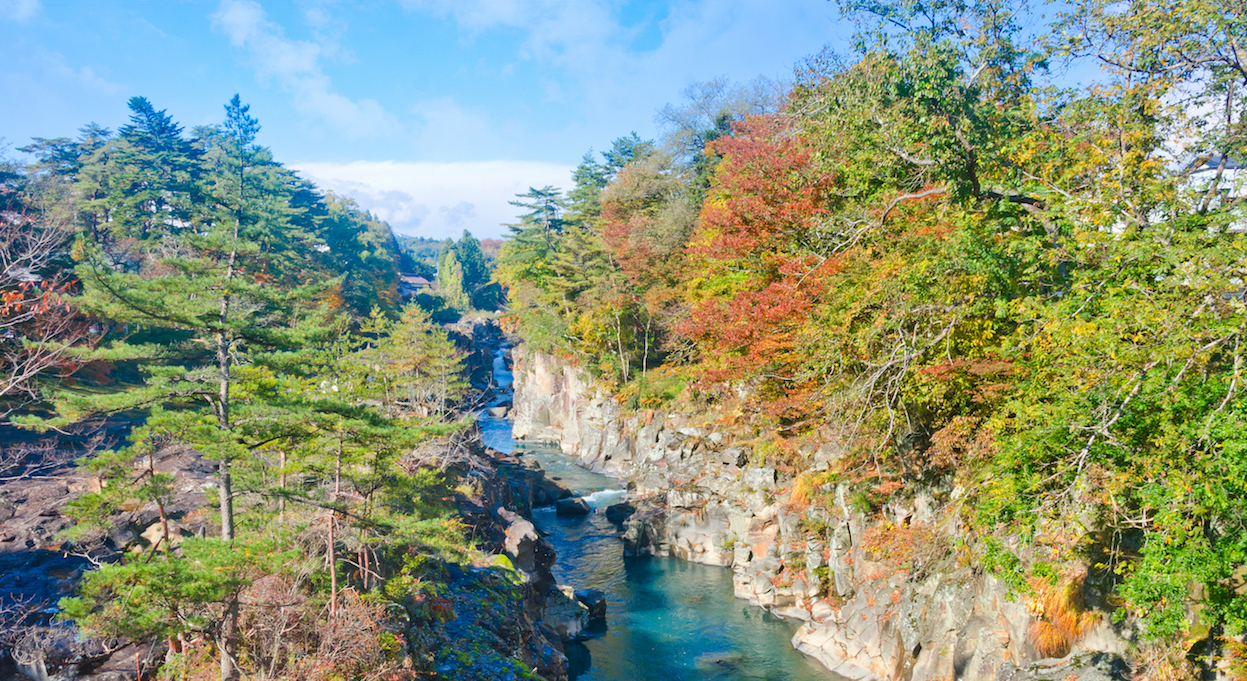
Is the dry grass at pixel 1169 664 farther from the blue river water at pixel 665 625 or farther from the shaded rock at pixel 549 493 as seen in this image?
the shaded rock at pixel 549 493

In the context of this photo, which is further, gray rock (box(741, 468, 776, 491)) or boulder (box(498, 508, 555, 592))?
gray rock (box(741, 468, 776, 491))

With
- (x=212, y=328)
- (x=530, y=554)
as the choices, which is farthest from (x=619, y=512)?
(x=212, y=328)

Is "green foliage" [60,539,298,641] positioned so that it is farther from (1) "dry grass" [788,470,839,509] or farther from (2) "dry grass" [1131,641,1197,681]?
(1) "dry grass" [788,470,839,509]

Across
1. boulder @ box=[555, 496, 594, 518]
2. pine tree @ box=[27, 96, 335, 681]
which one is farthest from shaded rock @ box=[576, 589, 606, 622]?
pine tree @ box=[27, 96, 335, 681]

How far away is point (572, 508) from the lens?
30.5 meters

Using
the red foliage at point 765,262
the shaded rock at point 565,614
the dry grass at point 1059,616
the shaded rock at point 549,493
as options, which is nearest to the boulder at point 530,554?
the shaded rock at point 565,614

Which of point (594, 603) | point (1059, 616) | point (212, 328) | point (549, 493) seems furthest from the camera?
point (549, 493)

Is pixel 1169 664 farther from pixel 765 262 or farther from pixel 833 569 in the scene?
pixel 765 262

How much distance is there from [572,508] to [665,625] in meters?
11.2

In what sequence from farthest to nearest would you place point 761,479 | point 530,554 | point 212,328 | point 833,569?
point 761,479, point 530,554, point 833,569, point 212,328

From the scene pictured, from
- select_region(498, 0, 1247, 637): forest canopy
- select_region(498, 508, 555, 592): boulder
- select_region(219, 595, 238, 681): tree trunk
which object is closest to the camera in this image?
select_region(498, 0, 1247, 637): forest canopy

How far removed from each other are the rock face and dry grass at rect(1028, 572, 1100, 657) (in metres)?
0.17

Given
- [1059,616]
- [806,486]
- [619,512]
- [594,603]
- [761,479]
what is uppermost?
[806,486]

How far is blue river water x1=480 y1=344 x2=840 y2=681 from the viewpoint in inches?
687
